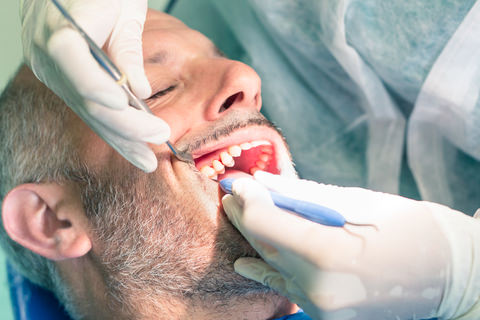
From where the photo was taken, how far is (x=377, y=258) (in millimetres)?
840

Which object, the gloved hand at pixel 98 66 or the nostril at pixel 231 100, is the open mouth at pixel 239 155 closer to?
the nostril at pixel 231 100

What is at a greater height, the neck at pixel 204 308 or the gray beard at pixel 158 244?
the gray beard at pixel 158 244

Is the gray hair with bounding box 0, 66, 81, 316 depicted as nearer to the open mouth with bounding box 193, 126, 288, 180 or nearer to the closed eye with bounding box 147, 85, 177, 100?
the closed eye with bounding box 147, 85, 177, 100

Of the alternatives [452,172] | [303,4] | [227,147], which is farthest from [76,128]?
[452,172]

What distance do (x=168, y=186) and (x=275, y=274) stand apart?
12.8 inches

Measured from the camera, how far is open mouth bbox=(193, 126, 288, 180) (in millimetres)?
1120

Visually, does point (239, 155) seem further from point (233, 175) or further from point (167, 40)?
point (167, 40)

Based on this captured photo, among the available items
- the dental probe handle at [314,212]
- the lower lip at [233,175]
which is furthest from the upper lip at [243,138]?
the dental probe handle at [314,212]

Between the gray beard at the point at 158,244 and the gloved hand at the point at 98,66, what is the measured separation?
142mm

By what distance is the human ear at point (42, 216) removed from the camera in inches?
44.4

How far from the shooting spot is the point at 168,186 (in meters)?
1.02

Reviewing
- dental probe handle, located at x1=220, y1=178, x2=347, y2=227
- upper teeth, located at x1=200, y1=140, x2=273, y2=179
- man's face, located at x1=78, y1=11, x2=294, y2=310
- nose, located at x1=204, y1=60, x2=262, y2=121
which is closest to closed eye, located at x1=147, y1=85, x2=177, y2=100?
man's face, located at x1=78, y1=11, x2=294, y2=310

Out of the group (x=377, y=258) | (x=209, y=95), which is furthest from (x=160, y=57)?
(x=377, y=258)

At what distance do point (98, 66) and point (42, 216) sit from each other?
54 centimetres
